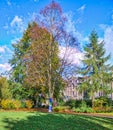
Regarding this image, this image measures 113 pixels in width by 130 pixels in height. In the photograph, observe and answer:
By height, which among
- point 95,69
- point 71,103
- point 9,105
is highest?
point 95,69

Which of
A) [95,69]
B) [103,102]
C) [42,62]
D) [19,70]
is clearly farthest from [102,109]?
[19,70]

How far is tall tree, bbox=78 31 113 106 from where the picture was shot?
28344 mm

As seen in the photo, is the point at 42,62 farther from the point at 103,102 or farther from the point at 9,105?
the point at 103,102

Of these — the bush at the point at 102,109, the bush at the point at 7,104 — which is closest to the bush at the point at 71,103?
the bush at the point at 102,109

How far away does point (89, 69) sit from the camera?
1153 inches

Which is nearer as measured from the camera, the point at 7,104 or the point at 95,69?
the point at 7,104

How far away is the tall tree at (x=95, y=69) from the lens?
28.3 metres

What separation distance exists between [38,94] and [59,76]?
4200 mm

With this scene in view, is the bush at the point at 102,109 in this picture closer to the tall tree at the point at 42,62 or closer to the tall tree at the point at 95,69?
the tall tree at the point at 95,69

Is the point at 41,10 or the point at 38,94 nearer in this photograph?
the point at 41,10

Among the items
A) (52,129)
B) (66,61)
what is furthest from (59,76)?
(52,129)

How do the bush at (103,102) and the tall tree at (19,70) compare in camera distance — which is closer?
the bush at (103,102)

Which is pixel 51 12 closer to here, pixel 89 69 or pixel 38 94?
pixel 89 69

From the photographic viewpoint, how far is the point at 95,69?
94.1 ft
